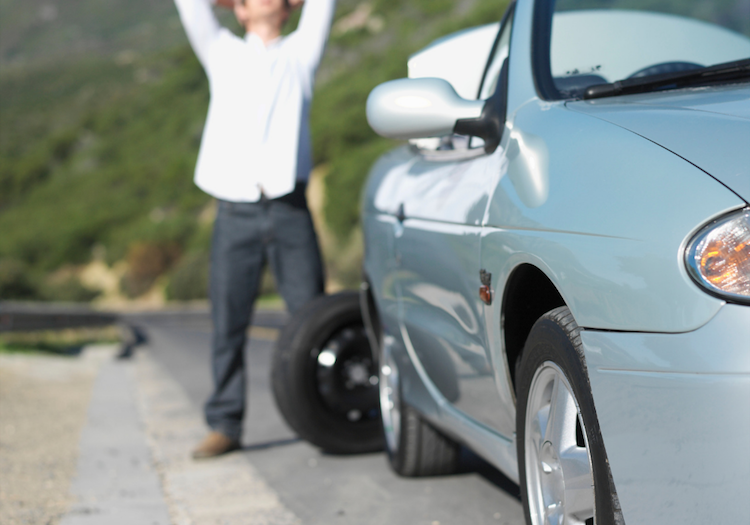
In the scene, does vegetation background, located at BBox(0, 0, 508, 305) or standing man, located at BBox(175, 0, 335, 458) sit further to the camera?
vegetation background, located at BBox(0, 0, 508, 305)

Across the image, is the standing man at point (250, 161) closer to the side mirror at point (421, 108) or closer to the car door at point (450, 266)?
the car door at point (450, 266)

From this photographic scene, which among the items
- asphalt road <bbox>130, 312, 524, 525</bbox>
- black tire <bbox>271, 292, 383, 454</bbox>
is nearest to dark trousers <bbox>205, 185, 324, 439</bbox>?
black tire <bbox>271, 292, 383, 454</bbox>

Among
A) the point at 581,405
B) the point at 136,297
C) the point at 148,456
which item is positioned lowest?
the point at 136,297

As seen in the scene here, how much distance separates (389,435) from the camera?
4141mm

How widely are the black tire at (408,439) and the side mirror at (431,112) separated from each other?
4.36 feet

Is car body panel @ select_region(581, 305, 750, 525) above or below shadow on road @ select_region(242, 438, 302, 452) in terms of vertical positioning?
above

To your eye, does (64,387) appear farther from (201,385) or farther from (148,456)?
(148,456)

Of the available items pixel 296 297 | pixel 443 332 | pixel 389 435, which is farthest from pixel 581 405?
pixel 296 297

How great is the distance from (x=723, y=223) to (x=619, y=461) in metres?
0.50

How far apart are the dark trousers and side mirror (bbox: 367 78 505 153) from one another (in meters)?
1.79

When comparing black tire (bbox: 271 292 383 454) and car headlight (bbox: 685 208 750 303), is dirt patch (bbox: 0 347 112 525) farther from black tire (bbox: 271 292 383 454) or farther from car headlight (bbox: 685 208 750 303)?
car headlight (bbox: 685 208 750 303)

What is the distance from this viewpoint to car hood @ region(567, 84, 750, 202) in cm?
179

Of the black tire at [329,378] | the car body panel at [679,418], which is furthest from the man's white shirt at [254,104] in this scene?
the car body panel at [679,418]

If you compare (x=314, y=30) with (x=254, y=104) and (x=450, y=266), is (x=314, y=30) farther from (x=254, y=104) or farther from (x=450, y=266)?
(x=450, y=266)
